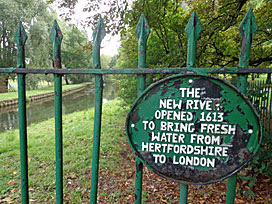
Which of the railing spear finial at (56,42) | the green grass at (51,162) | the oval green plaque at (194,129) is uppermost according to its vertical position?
the railing spear finial at (56,42)

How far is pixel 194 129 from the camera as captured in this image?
1.19 m

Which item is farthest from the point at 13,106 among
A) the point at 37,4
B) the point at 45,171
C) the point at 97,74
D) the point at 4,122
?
the point at 97,74

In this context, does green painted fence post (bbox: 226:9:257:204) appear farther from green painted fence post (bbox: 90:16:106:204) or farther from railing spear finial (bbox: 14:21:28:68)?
railing spear finial (bbox: 14:21:28:68)

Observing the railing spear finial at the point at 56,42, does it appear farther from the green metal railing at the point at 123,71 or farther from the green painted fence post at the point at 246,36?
the green painted fence post at the point at 246,36

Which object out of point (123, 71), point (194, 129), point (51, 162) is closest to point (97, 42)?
point (123, 71)

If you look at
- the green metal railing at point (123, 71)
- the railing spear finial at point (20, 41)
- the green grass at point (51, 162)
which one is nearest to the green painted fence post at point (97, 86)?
the green metal railing at point (123, 71)

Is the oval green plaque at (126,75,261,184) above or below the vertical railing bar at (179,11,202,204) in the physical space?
below

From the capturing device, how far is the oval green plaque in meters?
1.14

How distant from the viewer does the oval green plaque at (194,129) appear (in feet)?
3.73

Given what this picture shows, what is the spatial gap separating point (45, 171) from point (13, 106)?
12.9 metres

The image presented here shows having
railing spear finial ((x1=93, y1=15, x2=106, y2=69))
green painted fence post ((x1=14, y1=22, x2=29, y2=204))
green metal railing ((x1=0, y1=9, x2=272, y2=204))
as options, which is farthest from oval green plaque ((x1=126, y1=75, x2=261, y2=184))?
green painted fence post ((x1=14, y1=22, x2=29, y2=204))

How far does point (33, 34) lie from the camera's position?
16359mm

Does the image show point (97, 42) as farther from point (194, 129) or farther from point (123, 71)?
point (194, 129)

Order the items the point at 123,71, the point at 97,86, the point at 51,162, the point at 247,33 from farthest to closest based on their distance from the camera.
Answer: the point at 51,162
the point at 97,86
the point at 123,71
the point at 247,33
